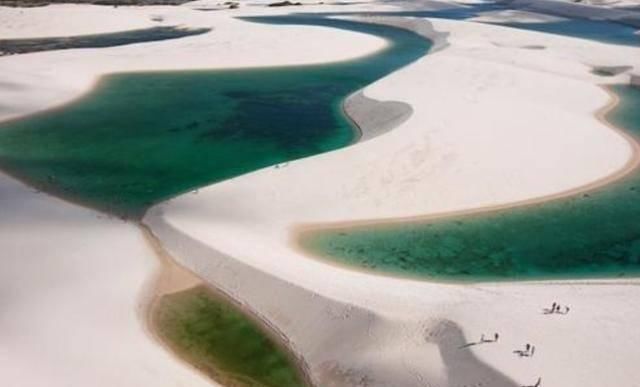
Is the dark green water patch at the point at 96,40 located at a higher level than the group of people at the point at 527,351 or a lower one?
lower

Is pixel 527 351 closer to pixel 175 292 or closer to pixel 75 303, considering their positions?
pixel 175 292

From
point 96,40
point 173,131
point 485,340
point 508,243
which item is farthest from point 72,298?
point 96,40

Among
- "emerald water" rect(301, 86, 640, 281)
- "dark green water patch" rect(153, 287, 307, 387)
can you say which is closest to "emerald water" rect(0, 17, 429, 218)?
"dark green water patch" rect(153, 287, 307, 387)

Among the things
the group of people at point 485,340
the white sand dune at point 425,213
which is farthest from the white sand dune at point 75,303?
the group of people at point 485,340

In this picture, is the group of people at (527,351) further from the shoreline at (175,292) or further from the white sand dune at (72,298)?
the white sand dune at (72,298)

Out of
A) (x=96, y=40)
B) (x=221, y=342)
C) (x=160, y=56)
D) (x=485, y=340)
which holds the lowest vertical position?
(x=221, y=342)

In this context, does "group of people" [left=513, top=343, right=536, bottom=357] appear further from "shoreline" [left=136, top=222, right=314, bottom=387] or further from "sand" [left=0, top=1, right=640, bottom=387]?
"shoreline" [left=136, top=222, right=314, bottom=387]
